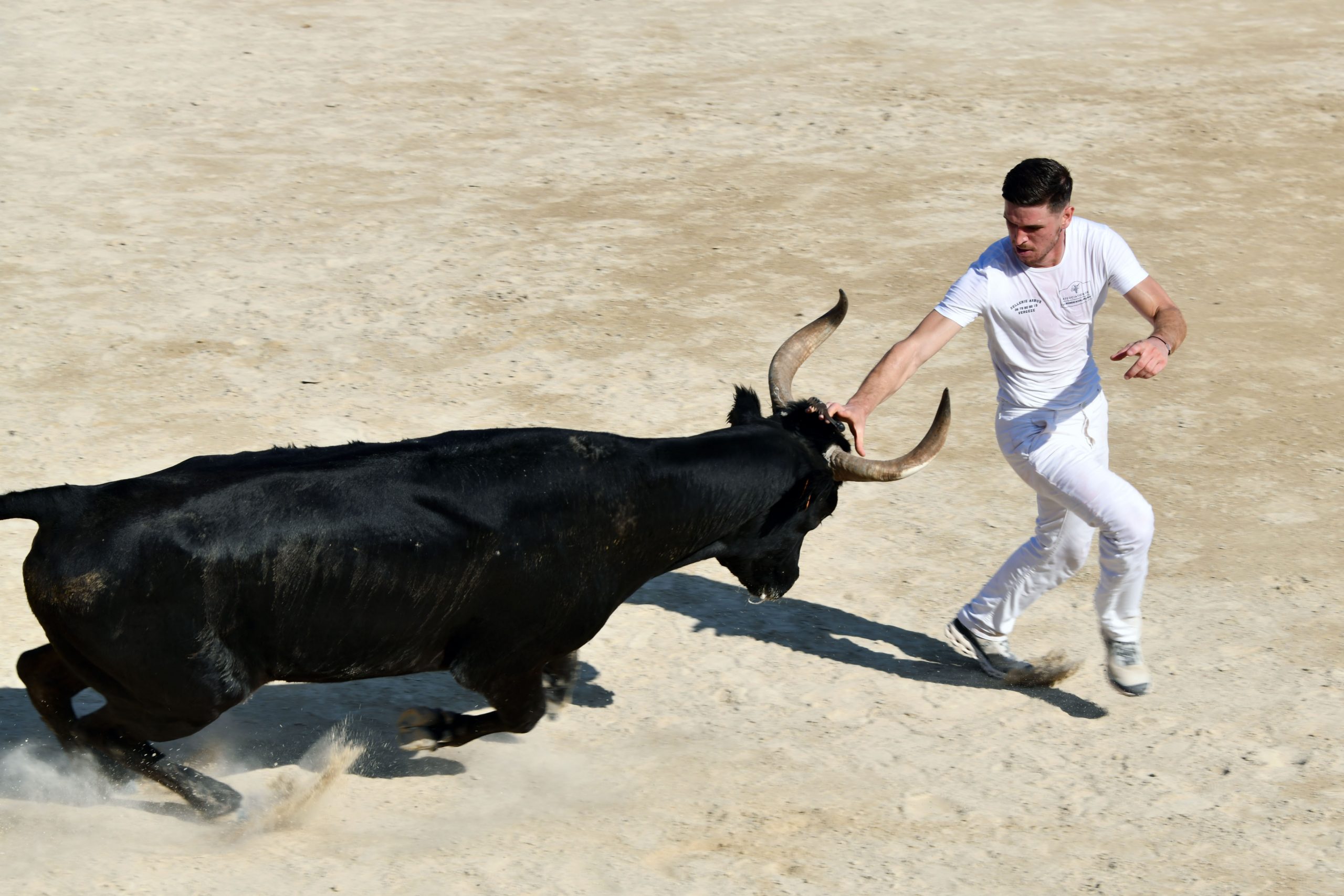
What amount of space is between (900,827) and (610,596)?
4.59ft

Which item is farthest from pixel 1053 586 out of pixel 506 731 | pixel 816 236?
pixel 816 236

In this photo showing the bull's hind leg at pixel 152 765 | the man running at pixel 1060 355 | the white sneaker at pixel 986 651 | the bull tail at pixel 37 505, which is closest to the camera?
the bull tail at pixel 37 505

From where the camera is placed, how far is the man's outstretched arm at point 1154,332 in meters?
5.92

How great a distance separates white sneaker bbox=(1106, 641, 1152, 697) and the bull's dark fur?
145 cm

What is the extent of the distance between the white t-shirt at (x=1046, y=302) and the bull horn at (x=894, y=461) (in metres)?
0.49

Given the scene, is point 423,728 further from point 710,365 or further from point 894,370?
point 710,365

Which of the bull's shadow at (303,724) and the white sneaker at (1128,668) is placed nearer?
the bull's shadow at (303,724)

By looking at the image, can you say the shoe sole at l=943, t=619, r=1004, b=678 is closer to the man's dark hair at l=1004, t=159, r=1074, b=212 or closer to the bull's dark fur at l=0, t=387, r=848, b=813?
the bull's dark fur at l=0, t=387, r=848, b=813

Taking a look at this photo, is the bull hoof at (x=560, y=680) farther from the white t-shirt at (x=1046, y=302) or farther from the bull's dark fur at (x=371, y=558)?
the white t-shirt at (x=1046, y=302)

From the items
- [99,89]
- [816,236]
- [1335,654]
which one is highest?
[99,89]

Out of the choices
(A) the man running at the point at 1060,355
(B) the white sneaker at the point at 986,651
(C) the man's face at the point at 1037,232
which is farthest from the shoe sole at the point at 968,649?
(C) the man's face at the point at 1037,232

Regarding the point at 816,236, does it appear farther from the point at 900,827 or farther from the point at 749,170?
the point at 900,827

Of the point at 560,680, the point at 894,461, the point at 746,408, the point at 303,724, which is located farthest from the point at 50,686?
the point at 894,461

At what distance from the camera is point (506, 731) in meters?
6.19
